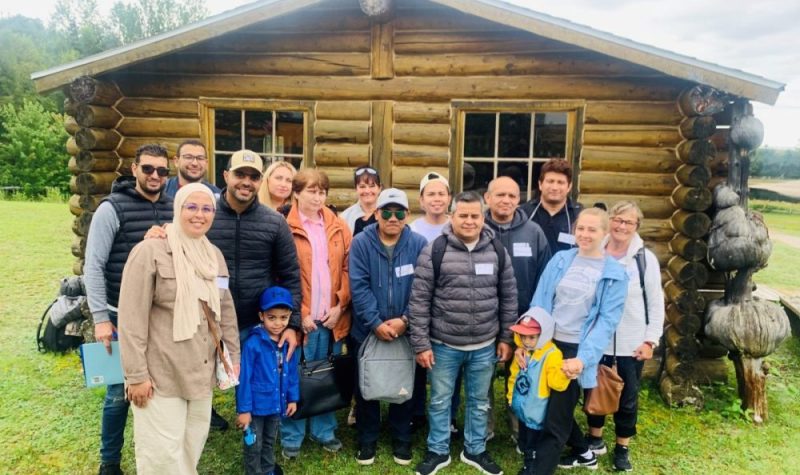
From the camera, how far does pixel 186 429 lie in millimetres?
3055

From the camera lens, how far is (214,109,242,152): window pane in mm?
6203

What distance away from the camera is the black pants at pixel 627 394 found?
12.8 ft

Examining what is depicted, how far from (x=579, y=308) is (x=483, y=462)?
1330 mm

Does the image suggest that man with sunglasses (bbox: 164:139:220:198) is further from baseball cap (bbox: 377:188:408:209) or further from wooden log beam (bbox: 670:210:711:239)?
wooden log beam (bbox: 670:210:711:239)

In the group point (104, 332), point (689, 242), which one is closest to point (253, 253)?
point (104, 332)

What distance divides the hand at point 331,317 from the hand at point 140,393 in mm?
1300

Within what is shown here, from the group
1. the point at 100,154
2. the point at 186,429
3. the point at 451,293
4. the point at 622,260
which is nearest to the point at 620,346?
the point at 622,260

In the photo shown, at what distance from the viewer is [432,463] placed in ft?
12.7

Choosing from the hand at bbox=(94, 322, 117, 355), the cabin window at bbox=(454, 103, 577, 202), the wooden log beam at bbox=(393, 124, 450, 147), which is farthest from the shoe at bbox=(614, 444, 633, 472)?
the hand at bbox=(94, 322, 117, 355)

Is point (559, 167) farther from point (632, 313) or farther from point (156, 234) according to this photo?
point (156, 234)

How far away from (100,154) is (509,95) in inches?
178

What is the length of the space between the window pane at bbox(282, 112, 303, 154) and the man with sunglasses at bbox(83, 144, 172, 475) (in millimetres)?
2797

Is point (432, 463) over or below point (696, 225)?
below

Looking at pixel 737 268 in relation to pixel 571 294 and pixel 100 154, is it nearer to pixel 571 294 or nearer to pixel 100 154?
pixel 571 294
